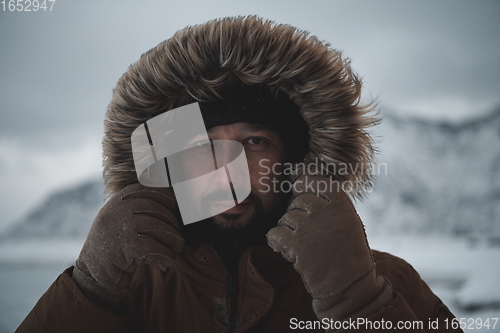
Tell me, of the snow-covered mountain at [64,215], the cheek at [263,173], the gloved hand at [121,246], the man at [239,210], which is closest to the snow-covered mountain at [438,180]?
the man at [239,210]

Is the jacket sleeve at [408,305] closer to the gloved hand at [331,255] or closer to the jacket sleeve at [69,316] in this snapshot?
the gloved hand at [331,255]

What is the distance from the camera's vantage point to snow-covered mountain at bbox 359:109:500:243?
160cm

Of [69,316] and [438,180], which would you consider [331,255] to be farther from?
[438,180]

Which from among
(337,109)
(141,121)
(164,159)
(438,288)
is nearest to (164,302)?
(164,159)

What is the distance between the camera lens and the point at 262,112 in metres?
0.91

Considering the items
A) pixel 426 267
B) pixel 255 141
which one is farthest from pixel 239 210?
pixel 426 267

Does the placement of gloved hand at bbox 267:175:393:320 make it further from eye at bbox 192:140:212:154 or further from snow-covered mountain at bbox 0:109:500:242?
snow-covered mountain at bbox 0:109:500:242

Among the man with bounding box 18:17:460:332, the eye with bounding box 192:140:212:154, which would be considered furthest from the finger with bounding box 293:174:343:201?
the eye with bounding box 192:140:212:154

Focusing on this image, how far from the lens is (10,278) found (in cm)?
144

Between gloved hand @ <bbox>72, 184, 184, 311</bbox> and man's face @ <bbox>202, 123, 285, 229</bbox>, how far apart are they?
5.8 inches

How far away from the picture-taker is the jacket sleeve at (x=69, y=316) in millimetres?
735

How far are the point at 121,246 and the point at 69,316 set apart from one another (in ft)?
0.57

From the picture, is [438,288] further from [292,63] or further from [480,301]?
[292,63]

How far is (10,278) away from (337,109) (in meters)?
1.40
